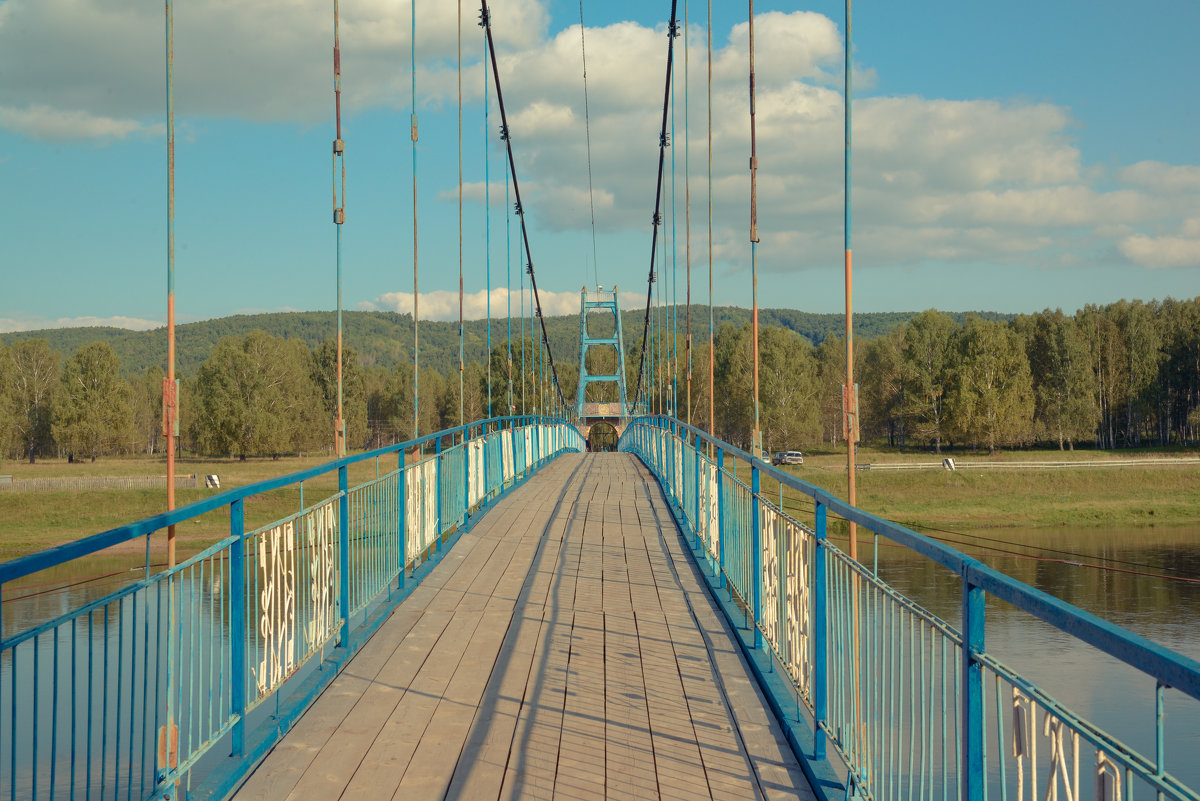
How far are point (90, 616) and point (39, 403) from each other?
73751 millimetres

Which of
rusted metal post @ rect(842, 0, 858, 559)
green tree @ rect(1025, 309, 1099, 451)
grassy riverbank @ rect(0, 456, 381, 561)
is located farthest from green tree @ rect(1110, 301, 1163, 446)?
rusted metal post @ rect(842, 0, 858, 559)

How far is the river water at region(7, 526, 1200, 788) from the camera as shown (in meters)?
14.0

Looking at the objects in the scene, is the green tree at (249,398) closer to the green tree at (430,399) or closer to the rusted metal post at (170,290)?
the green tree at (430,399)

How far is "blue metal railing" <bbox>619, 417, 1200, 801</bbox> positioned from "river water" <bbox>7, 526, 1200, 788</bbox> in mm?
6259

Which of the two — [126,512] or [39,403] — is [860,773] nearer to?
[126,512]

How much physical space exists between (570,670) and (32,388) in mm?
72268

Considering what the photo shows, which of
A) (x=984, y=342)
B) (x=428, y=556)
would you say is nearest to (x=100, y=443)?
(x=984, y=342)

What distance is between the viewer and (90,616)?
2498 mm

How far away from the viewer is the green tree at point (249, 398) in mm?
59812

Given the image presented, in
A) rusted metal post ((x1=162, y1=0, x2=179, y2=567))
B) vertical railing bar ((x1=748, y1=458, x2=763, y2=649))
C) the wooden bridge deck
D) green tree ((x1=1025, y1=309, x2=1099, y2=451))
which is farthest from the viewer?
green tree ((x1=1025, y1=309, x2=1099, y2=451))

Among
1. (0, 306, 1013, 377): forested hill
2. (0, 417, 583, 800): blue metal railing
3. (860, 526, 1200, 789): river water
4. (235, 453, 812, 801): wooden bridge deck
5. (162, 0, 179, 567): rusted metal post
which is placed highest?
(0, 306, 1013, 377): forested hill

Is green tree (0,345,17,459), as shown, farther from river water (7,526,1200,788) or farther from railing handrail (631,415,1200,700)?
railing handrail (631,415,1200,700)

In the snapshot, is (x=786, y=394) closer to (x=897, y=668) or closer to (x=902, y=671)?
(x=897, y=668)

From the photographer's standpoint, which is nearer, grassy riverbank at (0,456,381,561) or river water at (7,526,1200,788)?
river water at (7,526,1200,788)
